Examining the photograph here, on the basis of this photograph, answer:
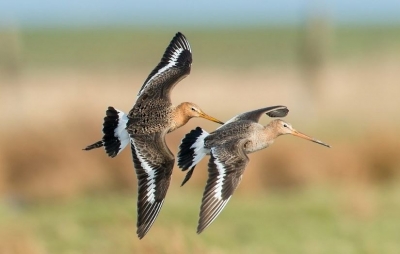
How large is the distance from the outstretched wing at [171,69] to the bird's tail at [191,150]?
1.87 ft

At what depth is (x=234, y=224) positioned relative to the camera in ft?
44.9

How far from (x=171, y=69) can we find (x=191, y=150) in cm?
124

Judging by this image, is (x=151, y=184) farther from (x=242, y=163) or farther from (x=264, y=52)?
(x=264, y=52)

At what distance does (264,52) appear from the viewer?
58312 mm

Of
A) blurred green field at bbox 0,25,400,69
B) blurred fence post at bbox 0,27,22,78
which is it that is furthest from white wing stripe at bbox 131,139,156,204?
blurred green field at bbox 0,25,400,69

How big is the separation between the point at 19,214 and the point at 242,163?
7588 mm

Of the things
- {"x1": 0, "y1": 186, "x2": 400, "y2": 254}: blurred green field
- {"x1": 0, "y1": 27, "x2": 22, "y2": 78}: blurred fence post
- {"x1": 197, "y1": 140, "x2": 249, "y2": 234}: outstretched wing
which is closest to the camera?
{"x1": 197, "y1": 140, "x2": 249, "y2": 234}: outstretched wing

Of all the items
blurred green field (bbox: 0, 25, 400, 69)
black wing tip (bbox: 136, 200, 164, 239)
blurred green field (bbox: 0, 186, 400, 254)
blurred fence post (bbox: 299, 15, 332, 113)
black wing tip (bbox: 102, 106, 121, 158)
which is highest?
black wing tip (bbox: 102, 106, 121, 158)

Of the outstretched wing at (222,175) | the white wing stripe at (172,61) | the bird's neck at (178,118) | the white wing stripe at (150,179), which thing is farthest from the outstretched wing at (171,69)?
the outstretched wing at (222,175)

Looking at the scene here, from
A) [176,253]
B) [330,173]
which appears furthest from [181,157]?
[330,173]

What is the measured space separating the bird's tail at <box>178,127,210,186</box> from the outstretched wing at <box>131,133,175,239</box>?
0.14 meters

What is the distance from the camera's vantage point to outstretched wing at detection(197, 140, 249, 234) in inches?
275

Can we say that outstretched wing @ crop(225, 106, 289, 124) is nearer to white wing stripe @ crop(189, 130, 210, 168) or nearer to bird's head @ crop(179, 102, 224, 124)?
bird's head @ crop(179, 102, 224, 124)

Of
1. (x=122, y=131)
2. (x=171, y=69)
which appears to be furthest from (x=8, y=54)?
(x=122, y=131)
